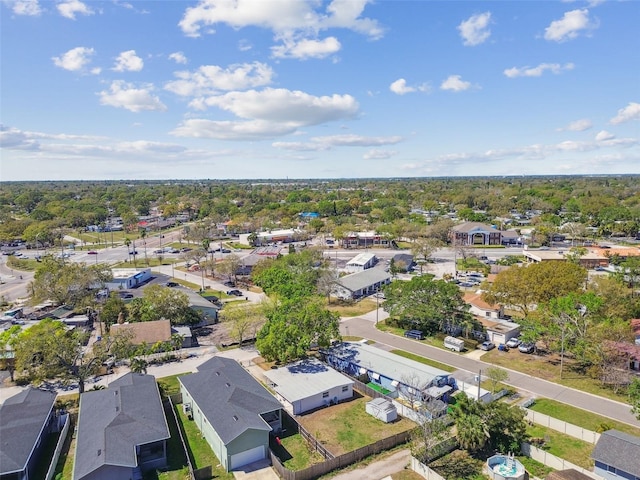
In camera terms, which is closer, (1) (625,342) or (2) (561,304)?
(1) (625,342)

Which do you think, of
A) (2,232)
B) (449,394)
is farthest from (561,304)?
(2,232)

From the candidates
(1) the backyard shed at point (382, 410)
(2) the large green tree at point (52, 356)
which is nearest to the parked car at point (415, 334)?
(1) the backyard shed at point (382, 410)

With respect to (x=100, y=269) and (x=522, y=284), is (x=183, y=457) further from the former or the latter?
(x=100, y=269)

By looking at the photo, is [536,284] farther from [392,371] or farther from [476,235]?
[476,235]

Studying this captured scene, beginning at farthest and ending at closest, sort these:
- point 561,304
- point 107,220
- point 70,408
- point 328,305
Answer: point 107,220
point 328,305
point 561,304
point 70,408

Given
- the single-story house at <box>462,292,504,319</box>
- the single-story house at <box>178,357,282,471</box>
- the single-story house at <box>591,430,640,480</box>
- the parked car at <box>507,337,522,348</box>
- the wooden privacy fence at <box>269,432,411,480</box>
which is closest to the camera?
the single-story house at <box>591,430,640,480</box>

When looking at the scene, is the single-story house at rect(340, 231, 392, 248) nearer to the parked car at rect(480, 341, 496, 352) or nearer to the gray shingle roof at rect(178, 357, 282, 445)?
the parked car at rect(480, 341, 496, 352)

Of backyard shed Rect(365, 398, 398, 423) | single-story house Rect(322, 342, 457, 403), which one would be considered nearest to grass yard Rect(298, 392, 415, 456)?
backyard shed Rect(365, 398, 398, 423)
